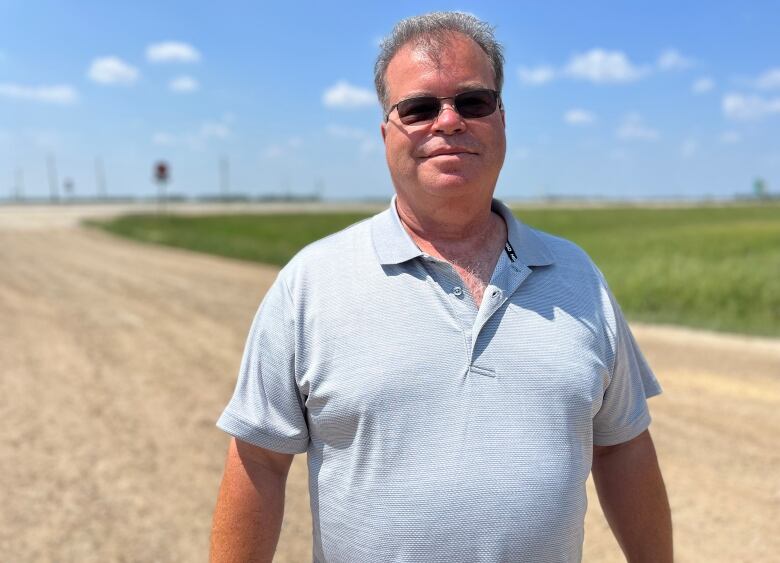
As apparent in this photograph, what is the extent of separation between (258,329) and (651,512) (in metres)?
1.12

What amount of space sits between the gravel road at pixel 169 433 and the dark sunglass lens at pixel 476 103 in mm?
2955

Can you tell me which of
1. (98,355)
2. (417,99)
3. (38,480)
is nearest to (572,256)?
(417,99)

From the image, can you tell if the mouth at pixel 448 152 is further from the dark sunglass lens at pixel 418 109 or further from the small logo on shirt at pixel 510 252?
the small logo on shirt at pixel 510 252

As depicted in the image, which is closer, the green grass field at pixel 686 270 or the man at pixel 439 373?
the man at pixel 439 373

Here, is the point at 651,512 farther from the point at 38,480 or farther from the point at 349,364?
the point at 38,480

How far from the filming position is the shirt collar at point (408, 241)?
182 centimetres

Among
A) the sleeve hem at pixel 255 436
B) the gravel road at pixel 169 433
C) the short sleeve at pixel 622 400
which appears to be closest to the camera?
the sleeve hem at pixel 255 436

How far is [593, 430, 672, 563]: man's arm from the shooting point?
6.69ft

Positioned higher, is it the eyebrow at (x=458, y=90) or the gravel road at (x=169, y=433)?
the eyebrow at (x=458, y=90)

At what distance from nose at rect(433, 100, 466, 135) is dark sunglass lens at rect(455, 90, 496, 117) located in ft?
0.07

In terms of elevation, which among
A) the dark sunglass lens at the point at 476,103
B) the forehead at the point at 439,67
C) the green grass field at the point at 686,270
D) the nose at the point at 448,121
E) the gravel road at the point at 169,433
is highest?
the forehead at the point at 439,67

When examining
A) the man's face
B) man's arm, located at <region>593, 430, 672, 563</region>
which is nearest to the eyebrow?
the man's face

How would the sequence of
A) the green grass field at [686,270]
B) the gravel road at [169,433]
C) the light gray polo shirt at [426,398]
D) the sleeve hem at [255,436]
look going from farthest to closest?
the green grass field at [686,270], the gravel road at [169,433], the sleeve hem at [255,436], the light gray polo shirt at [426,398]

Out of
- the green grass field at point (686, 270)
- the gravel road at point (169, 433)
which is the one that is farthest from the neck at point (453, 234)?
the green grass field at point (686, 270)
